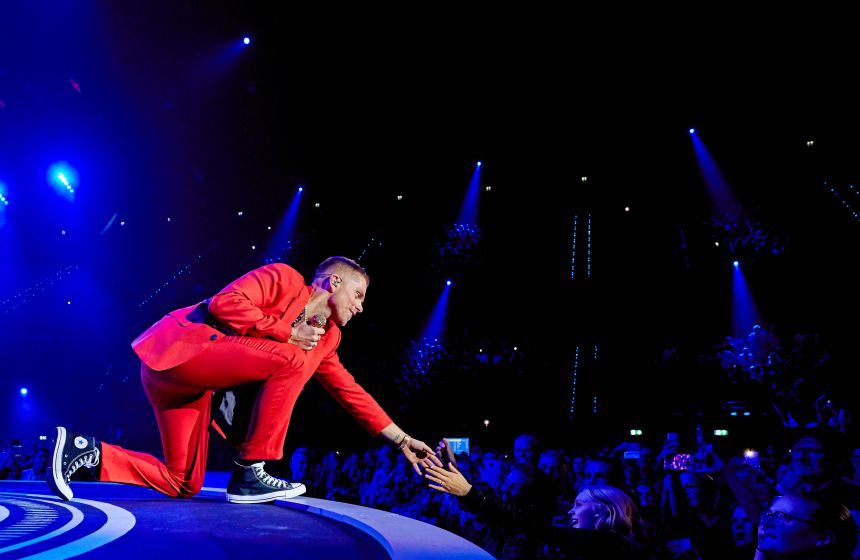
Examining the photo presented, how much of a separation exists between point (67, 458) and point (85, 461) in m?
0.08

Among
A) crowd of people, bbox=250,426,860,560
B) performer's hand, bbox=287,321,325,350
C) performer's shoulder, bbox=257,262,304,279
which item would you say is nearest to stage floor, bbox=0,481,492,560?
crowd of people, bbox=250,426,860,560

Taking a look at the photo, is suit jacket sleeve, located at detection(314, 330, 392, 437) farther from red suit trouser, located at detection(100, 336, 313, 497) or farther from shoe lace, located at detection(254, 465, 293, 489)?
shoe lace, located at detection(254, 465, 293, 489)

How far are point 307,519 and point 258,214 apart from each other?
11.1 metres

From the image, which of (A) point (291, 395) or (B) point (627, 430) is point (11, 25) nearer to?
(A) point (291, 395)

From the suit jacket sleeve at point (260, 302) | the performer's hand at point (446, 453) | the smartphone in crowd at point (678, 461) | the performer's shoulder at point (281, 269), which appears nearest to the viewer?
the performer's hand at point (446, 453)

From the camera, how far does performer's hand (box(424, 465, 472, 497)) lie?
210cm

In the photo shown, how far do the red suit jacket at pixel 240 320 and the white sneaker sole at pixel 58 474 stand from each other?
0.43 m

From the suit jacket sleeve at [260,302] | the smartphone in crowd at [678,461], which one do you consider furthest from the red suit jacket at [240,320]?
the smartphone in crowd at [678,461]

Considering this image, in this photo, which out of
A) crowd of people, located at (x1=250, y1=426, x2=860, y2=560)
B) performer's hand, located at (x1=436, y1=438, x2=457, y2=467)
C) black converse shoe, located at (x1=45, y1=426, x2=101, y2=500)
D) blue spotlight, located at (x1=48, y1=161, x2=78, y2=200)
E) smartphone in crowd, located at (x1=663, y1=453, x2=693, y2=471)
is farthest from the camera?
blue spotlight, located at (x1=48, y1=161, x2=78, y2=200)

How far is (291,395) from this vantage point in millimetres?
2734

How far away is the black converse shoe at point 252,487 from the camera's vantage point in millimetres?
2723

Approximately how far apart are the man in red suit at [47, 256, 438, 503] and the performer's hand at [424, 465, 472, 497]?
187mm

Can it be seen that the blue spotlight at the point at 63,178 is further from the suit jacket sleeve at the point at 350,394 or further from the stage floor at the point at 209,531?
the suit jacket sleeve at the point at 350,394

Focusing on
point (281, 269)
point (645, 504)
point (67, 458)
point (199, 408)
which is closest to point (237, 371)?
point (199, 408)
